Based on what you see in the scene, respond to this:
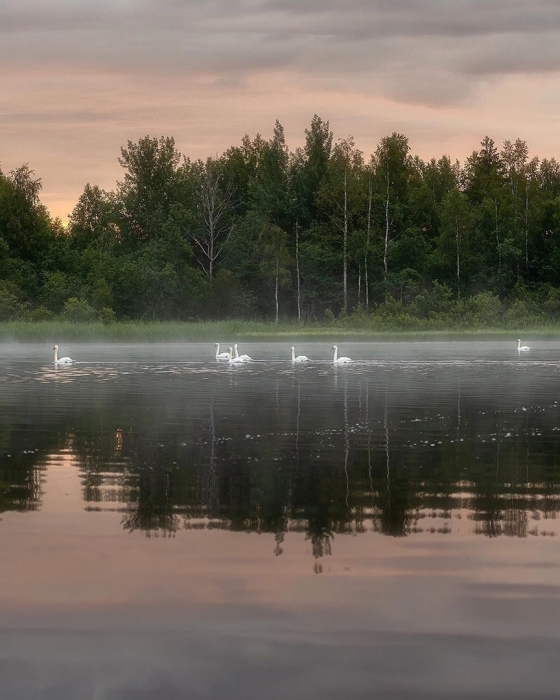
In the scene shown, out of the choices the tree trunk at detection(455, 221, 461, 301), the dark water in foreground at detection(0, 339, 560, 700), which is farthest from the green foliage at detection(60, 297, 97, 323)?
the dark water in foreground at detection(0, 339, 560, 700)

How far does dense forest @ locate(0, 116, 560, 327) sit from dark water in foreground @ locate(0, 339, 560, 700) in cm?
6186

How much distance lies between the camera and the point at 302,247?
285 ft

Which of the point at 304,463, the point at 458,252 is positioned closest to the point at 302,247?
the point at 458,252

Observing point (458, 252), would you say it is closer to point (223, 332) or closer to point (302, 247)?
point (302, 247)

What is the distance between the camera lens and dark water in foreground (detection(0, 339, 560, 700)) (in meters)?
6.58

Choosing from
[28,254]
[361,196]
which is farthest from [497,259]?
[28,254]

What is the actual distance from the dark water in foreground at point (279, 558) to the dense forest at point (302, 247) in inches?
2435

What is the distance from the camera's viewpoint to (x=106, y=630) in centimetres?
728

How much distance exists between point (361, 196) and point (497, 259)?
36.8ft

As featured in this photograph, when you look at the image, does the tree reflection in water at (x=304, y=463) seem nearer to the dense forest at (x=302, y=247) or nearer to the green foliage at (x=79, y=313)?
the green foliage at (x=79, y=313)

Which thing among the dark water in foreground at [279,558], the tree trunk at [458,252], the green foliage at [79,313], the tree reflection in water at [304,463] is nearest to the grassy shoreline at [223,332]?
the green foliage at [79,313]

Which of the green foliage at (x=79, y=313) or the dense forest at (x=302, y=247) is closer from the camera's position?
the green foliage at (x=79, y=313)

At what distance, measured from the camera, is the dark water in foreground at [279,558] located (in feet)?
21.6

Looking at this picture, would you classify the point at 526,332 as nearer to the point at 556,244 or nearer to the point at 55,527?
the point at 556,244
